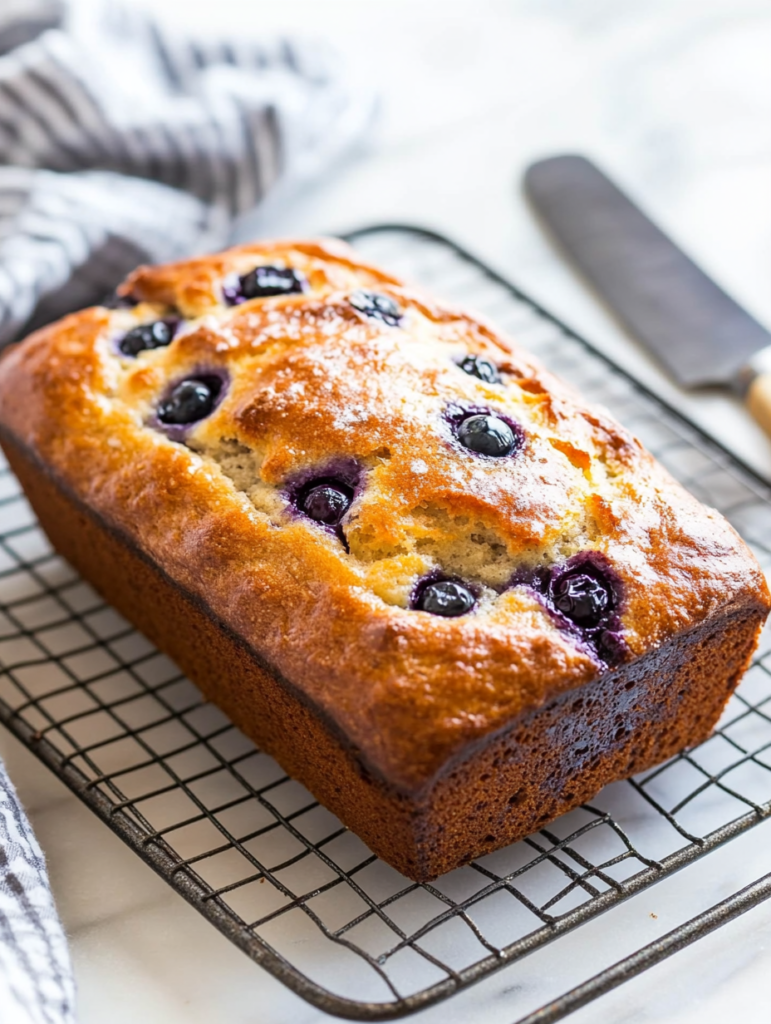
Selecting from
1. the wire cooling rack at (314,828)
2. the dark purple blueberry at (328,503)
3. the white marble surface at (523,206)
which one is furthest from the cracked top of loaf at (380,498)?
the white marble surface at (523,206)

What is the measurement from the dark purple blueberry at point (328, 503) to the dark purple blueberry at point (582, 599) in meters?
0.34

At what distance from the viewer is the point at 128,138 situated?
300 centimetres

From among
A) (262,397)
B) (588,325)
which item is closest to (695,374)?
(588,325)

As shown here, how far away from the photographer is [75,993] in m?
1.58

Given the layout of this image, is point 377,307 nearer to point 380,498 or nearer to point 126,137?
point 380,498

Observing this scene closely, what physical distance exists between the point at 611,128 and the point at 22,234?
5.87ft

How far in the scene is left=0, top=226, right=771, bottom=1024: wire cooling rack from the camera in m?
1.63

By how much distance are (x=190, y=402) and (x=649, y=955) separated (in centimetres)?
110

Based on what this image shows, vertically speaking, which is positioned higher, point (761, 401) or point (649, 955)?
point (761, 401)

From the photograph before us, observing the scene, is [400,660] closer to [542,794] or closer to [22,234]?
[542,794]

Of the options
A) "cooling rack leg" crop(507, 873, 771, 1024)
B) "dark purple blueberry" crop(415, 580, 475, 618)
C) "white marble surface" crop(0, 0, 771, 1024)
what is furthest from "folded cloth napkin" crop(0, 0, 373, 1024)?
"cooling rack leg" crop(507, 873, 771, 1024)

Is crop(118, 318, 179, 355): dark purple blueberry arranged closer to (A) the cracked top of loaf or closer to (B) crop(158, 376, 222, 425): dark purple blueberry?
(A) the cracked top of loaf

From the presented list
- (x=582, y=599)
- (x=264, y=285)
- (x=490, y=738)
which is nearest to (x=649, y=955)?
(x=490, y=738)

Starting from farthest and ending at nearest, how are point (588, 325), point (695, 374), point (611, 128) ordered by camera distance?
point (611, 128) → point (588, 325) → point (695, 374)
